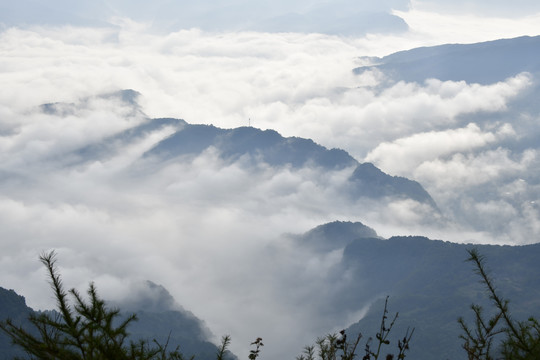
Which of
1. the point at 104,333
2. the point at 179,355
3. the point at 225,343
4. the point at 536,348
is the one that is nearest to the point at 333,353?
the point at 225,343

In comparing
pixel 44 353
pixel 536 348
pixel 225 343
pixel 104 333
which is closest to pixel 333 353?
pixel 225 343

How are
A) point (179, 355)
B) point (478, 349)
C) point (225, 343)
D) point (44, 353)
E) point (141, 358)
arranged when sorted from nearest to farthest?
1. point (44, 353)
2. point (141, 358)
3. point (478, 349)
4. point (179, 355)
5. point (225, 343)

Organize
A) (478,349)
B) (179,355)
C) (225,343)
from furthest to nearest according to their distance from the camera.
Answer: (225,343) < (179,355) < (478,349)

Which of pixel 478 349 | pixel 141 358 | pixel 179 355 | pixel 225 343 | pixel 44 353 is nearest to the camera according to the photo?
pixel 44 353

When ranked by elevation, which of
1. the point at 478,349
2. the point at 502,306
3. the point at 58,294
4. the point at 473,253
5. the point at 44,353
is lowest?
the point at 44,353

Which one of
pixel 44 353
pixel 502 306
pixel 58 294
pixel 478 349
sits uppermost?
pixel 502 306

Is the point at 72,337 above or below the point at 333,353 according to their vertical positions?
below

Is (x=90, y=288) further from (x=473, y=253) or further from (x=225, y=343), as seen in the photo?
(x=473, y=253)

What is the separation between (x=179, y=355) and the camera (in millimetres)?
10422

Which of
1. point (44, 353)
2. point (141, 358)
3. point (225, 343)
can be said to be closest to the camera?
point (44, 353)

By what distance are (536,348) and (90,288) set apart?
752cm

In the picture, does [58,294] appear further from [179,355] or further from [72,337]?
[179,355]

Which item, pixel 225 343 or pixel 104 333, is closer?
pixel 104 333

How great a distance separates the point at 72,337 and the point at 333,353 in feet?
17.4
